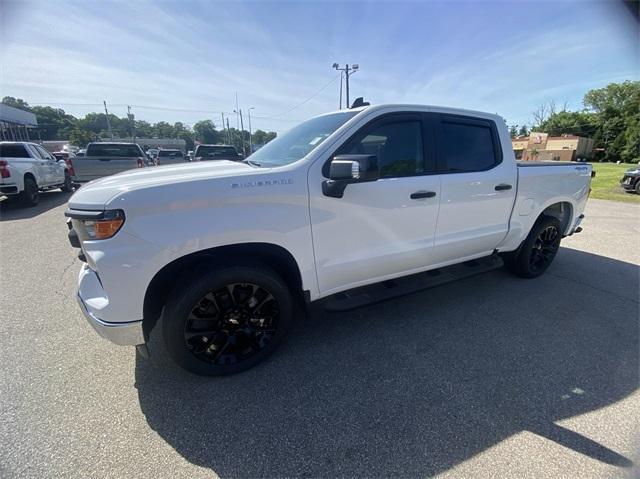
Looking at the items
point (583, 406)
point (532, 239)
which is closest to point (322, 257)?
point (583, 406)

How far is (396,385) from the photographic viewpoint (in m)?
2.33

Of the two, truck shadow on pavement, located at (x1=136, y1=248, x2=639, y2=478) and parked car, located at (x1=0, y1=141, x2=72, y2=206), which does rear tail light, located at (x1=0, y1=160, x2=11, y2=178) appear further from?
truck shadow on pavement, located at (x1=136, y1=248, x2=639, y2=478)

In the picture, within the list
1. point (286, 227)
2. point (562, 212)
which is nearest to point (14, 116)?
point (286, 227)

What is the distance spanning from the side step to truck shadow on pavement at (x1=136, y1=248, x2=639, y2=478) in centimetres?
34

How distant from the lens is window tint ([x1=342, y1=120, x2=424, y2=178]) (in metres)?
2.67

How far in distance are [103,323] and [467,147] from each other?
11.3ft

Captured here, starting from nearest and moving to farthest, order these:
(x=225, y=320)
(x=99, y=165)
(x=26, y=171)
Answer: (x=225, y=320) → (x=26, y=171) → (x=99, y=165)

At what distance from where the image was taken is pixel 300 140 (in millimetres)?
2939

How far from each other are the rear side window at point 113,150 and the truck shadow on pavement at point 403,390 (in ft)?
40.3

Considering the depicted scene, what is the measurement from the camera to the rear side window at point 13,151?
9000 mm

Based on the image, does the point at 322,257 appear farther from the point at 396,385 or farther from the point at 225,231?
the point at 396,385

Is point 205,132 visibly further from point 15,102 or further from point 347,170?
point 347,170

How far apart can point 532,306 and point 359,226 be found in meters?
2.38

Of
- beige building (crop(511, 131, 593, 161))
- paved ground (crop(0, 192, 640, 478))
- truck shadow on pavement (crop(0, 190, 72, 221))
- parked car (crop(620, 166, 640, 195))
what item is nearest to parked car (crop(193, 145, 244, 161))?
truck shadow on pavement (crop(0, 190, 72, 221))
